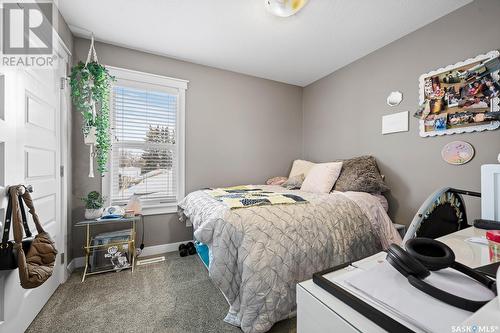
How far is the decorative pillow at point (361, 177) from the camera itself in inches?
84.1

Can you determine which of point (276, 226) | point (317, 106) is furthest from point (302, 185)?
point (317, 106)

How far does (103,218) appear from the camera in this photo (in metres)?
2.02

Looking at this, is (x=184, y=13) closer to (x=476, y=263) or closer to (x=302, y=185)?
(x=302, y=185)

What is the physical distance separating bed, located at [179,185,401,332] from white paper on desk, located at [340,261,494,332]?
825mm

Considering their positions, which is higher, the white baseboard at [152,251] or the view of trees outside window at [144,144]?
the view of trees outside window at [144,144]

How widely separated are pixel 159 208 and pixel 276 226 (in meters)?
1.76

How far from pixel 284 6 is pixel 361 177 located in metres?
1.80

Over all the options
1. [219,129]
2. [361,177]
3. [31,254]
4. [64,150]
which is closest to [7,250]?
[31,254]

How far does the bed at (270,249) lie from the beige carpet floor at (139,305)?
0.70 feet

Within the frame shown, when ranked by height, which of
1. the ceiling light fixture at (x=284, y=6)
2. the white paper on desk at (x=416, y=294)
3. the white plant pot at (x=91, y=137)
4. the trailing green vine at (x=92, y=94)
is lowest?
the white paper on desk at (x=416, y=294)

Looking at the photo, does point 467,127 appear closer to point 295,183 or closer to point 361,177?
point 361,177

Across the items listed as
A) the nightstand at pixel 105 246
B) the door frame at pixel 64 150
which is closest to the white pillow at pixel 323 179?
the nightstand at pixel 105 246

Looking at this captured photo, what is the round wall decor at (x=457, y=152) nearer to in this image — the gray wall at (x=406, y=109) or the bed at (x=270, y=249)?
the gray wall at (x=406, y=109)

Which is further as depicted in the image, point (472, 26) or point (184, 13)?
point (184, 13)
